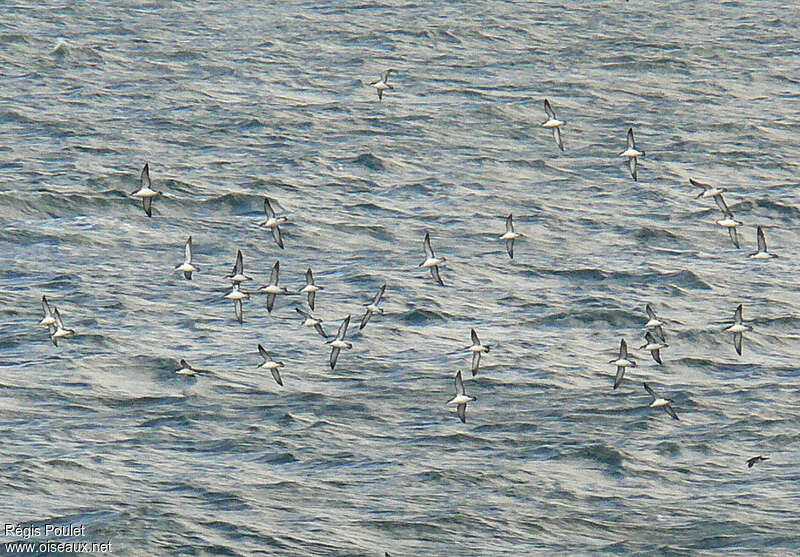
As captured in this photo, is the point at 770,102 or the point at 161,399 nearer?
the point at 161,399

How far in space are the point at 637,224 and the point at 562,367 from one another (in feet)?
36.0

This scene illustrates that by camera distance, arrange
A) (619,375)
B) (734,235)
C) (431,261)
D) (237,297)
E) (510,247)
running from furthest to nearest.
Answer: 1. (734,235)
2. (510,247)
3. (431,261)
4. (237,297)
5. (619,375)

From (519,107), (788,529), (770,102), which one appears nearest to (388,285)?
(788,529)

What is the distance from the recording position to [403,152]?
53.7 metres

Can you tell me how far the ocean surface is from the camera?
97.8ft

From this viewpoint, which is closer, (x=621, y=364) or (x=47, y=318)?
(x=621, y=364)

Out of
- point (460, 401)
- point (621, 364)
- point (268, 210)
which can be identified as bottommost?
point (460, 401)

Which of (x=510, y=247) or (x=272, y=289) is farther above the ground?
(x=510, y=247)

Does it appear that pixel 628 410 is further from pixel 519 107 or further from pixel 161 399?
pixel 519 107

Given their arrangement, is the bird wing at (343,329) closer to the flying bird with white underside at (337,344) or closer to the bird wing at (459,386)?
the flying bird with white underside at (337,344)

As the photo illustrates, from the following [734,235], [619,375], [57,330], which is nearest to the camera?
[619,375]

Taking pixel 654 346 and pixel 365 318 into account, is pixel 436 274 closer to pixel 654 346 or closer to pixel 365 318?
pixel 365 318

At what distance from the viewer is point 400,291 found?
136 ft

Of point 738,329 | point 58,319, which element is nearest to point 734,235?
point 738,329
